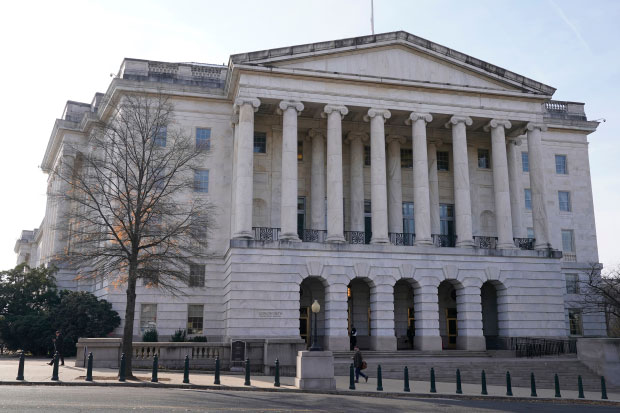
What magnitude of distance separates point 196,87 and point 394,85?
14.0 metres

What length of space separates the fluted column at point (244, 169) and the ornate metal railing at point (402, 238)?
10298 mm

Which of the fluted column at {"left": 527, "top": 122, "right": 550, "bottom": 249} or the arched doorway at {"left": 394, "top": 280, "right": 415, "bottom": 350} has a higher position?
the fluted column at {"left": 527, "top": 122, "right": 550, "bottom": 249}

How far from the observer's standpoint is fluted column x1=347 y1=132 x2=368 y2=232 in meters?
43.5

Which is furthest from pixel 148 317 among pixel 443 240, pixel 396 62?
pixel 396 62

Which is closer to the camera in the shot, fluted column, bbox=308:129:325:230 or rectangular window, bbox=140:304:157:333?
rectangular window, bbox=140:304:157:333

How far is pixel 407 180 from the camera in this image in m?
46.1

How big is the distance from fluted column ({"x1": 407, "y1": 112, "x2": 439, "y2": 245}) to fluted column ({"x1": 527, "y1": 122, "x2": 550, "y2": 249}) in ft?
25.4

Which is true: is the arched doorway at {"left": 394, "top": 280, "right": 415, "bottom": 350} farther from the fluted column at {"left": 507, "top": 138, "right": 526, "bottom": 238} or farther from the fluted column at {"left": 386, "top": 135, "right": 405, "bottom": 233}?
the fluted column at {"left": 507, "top": 138, "right": 526, "bottom": 238}

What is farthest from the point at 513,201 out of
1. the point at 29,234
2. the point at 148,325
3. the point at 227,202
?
the point at 29,234

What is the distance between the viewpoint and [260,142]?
43812 millimetres

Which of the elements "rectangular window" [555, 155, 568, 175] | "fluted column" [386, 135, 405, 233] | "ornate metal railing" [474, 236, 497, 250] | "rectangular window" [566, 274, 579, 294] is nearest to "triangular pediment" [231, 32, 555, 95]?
"fluted column" [386, 135, 405, 233]

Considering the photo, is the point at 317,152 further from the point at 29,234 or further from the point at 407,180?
the point at 29,234

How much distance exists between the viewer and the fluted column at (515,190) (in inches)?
1726

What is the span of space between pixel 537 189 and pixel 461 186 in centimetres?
568
